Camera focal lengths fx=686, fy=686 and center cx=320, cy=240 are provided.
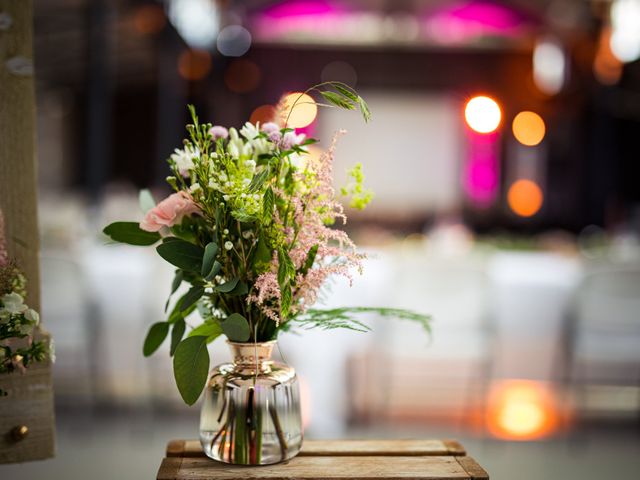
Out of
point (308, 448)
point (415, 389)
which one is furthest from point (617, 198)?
point (308, 448)

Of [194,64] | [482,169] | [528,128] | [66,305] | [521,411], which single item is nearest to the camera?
[66,305]

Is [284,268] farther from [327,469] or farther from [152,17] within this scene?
[152,17]

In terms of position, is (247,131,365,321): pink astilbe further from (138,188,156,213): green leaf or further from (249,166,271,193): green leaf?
(138,188,156,213): green leaf

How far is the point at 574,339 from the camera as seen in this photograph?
346 centimetres

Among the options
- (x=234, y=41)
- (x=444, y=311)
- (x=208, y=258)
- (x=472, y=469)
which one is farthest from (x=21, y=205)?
(x=234, y=41)

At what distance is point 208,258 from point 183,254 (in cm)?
9

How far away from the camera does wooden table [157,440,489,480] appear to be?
47.3 inches

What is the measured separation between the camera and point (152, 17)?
304 inches

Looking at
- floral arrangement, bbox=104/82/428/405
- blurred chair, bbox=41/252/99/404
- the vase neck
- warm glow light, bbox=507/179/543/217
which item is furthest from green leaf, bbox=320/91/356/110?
warm glow light, bbox=507/179/543/217

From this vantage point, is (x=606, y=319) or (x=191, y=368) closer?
(x=191, y=368)

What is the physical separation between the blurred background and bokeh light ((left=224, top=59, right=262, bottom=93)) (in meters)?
0.04

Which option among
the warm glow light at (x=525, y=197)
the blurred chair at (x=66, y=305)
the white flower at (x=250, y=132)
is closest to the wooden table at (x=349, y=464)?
the white flower at (x=250, y=132)

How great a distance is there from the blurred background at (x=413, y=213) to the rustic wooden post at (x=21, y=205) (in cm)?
60

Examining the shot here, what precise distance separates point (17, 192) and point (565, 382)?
3.13 metres
